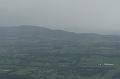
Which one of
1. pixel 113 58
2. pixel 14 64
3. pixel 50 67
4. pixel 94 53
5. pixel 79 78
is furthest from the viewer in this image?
pixel 94 53

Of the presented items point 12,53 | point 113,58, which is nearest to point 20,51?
point 12,53

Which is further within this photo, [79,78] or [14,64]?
[14,64]

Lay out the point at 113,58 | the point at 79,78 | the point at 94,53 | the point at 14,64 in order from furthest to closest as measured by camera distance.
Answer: the point at 94,53
the point at 113,58
the point at 14,64
the point at 79,78

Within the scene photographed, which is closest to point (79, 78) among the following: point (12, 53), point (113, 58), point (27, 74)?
point (27, 74)

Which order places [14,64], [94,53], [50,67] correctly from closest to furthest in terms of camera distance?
1. [50,67]
2. [14,64]
3. [94,53]

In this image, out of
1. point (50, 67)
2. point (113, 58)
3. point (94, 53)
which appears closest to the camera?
point (50, 67)

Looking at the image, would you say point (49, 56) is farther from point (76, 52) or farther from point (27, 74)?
point (27, 74)

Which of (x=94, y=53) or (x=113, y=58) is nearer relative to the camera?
(x=113, y=58)

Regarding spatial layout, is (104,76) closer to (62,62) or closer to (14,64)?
(62,62)

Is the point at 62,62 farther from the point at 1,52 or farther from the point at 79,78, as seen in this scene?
the point at 1,52
